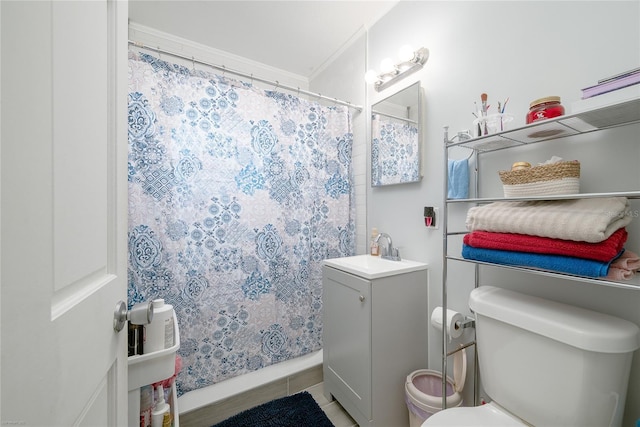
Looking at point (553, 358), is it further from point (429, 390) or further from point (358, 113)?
point (358, 113)

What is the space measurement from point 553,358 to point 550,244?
35cm

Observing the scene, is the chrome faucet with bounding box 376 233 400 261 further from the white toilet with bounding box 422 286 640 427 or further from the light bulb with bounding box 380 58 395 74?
the light bulb with bounding box 380 58 395 74

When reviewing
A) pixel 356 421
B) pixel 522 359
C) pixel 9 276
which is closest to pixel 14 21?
pixel 9 276

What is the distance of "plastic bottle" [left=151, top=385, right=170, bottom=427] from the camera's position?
2.90 feet

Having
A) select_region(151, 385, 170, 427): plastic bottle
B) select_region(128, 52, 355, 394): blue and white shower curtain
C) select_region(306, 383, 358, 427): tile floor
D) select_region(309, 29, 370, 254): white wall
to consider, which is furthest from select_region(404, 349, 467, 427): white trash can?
select_region(151, 385, 170, 427): plastic bottle

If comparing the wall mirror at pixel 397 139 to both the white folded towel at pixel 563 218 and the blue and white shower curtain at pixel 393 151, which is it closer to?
the blue and white shower curtain at pixel 393 151

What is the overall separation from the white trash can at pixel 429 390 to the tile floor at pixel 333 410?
0.36 meters

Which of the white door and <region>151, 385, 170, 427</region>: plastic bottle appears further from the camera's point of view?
<region>151, 385, 170, 427</region>: plastic bottle

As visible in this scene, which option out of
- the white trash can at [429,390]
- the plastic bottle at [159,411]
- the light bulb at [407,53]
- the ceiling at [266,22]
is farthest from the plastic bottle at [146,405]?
the ceiling at [266,22]

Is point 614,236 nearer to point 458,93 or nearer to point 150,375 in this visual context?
point 458,93

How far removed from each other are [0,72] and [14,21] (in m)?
0.07

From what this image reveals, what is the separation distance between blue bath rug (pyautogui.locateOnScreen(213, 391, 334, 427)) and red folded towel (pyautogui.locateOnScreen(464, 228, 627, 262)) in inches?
50.3

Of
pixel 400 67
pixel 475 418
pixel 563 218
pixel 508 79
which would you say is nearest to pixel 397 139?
pixel 400 67

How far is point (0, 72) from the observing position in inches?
10.7
